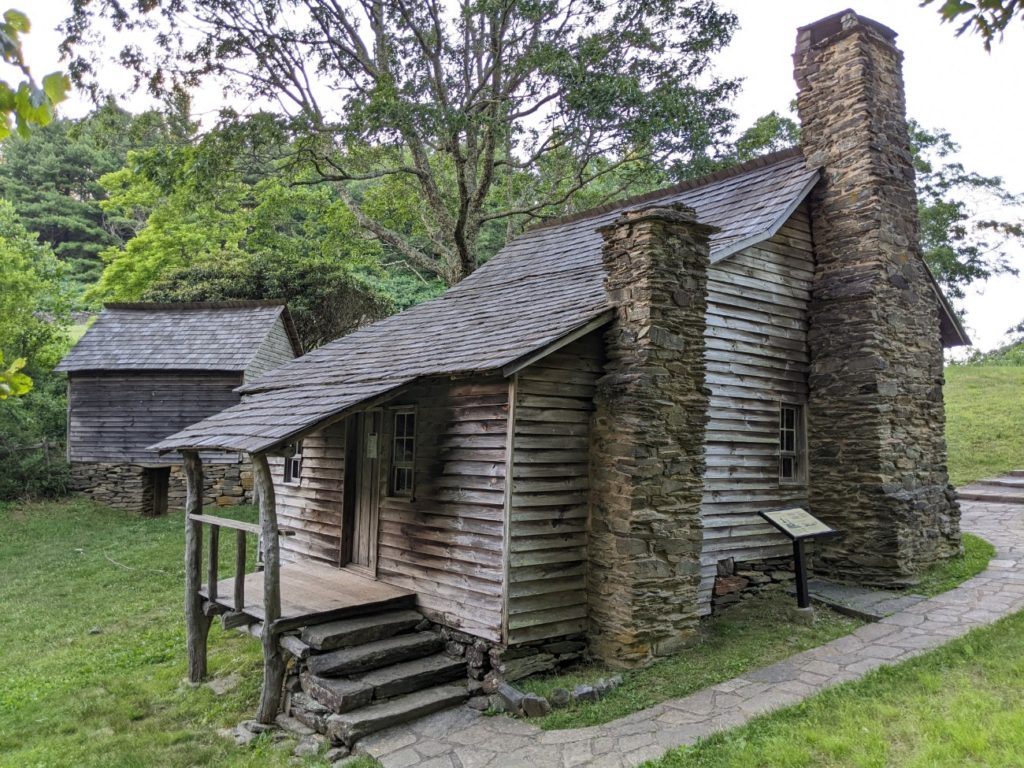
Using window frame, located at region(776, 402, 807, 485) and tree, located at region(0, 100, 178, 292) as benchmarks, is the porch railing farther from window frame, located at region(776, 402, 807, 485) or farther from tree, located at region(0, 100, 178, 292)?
tree, located at region(0, 100, 178, 292)

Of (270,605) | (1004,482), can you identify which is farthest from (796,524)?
(1004,482)

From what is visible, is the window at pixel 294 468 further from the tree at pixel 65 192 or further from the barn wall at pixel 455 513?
the tree at pixel 65 192

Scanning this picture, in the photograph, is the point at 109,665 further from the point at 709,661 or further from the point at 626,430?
the point at 709,661

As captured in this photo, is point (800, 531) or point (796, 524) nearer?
point (800, 531)

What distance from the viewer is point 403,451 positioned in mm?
9172

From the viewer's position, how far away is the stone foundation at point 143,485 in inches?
758

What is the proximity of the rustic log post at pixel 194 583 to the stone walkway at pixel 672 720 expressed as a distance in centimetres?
361

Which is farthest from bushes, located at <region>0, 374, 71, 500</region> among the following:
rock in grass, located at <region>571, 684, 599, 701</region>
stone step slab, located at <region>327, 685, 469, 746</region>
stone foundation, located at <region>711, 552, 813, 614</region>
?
stone foundation, located at <region>711, 552, 813, 614</region>

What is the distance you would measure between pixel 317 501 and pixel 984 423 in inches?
734

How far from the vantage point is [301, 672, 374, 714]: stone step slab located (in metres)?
6.60

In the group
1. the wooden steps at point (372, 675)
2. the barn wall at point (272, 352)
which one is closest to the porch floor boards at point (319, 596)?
the wooden steps at point (372, 675)

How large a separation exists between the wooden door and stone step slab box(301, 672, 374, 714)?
2.38 m

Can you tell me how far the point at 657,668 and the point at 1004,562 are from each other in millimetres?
6299

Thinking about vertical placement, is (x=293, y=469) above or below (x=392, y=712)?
above
